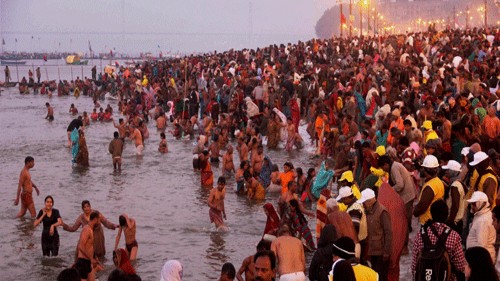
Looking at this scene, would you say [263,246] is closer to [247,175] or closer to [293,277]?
[293,277]

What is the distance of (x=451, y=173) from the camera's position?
436 inches

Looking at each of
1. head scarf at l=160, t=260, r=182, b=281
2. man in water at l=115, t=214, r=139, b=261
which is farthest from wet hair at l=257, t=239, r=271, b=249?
man in water at l=115, t=214, r=139, b=261

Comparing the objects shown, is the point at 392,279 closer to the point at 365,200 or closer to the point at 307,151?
the point at 365,200

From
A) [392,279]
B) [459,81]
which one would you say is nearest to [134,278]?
[392,279]

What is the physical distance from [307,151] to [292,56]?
1339 cm

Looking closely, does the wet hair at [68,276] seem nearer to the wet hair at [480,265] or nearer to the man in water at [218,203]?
the wet hair at [480,265]

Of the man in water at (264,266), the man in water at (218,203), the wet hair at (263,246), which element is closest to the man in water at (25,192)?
the man in water at (218,203)

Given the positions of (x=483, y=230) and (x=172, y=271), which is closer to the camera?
(x=172, y=271)

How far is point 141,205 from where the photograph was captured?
19156mm

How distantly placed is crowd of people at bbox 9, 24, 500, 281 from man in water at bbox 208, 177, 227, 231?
0.02 m

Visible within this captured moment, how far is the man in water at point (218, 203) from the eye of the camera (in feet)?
49.6

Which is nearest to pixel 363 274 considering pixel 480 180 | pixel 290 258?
pixel 290 258

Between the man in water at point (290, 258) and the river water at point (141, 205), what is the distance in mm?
2335

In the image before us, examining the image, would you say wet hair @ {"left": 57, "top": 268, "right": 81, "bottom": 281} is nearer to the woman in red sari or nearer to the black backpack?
the black backpack
